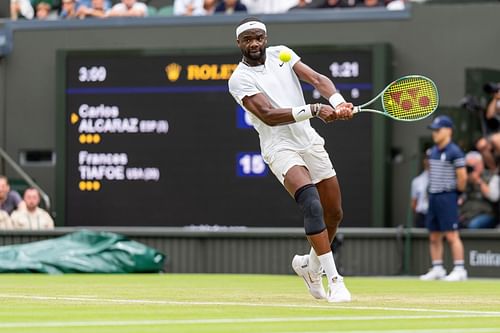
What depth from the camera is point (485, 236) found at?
17.6 meters

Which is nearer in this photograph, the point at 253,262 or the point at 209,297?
the point at 209,297

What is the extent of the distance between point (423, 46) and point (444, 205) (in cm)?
309

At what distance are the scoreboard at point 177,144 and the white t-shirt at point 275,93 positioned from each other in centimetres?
738

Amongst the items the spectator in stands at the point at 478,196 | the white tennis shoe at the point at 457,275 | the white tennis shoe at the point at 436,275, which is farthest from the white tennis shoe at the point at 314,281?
the spectator in stands at the point at 478,196

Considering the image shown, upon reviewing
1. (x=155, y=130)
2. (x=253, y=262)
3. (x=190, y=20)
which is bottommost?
(x=253, y=262)

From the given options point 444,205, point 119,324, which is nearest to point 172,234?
point 444,205

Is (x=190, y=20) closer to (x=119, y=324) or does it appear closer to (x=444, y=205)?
(x=444, y=205)

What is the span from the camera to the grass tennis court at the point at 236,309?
743 centimetres

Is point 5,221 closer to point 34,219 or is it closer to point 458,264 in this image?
point 34,219

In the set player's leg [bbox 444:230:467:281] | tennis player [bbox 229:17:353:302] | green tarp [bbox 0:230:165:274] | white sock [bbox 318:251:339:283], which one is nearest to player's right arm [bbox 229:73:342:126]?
tennis player [bbox 229:17:353:302]

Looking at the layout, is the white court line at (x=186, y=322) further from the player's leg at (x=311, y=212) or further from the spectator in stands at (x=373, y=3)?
the spectator in stands at (x=373, y=3)

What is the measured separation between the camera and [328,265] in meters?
9.98

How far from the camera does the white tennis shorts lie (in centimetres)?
1040

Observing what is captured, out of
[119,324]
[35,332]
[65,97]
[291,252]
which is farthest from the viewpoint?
[65,97]
